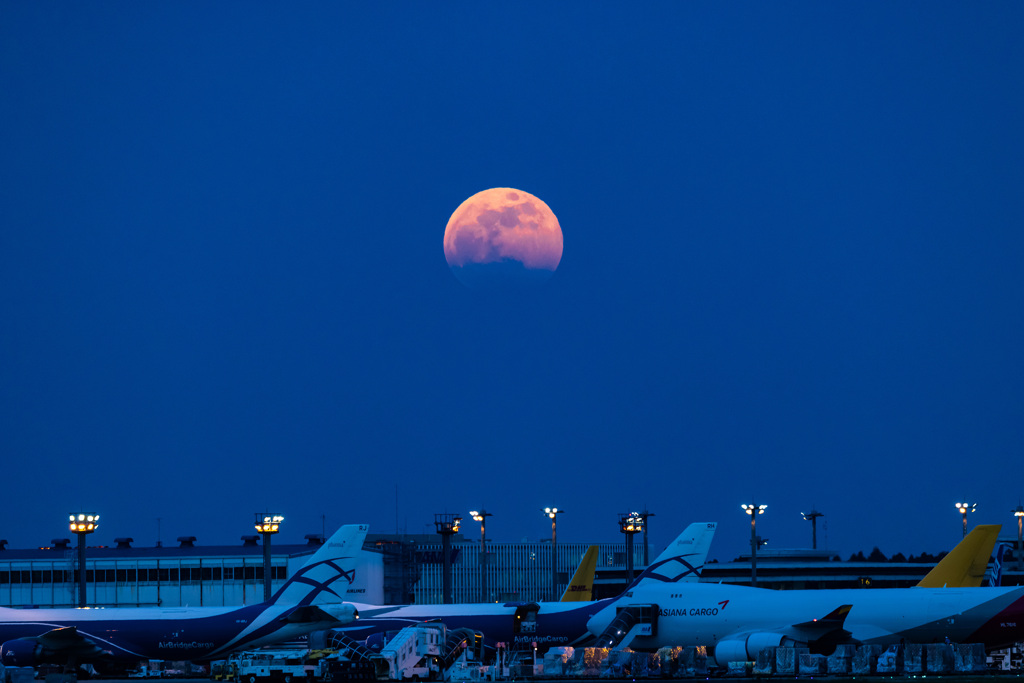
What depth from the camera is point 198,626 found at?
201 feet

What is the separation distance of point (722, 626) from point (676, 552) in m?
14.1

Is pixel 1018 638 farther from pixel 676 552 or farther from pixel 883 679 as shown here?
pixel 676 552

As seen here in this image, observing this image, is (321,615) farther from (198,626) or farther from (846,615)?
(846,615)

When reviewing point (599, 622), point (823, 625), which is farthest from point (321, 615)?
point (823, 625)

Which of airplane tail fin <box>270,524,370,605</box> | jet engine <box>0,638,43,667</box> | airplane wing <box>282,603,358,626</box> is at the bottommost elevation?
jet engine <box>0,638,43,667</box>

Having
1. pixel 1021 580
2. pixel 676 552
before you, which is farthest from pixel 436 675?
pixel 1021 580

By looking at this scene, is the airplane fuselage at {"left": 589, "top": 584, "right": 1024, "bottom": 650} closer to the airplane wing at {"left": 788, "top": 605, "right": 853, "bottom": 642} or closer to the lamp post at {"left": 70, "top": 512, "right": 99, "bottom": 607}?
the airplane wing at {"left": 788, "top": 605, "right": 853, "bottom": 642}

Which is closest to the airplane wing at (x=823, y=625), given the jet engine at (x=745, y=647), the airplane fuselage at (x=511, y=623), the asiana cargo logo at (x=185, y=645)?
the jet engine at (x=745, y=647)

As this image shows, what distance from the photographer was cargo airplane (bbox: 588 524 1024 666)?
55625mm

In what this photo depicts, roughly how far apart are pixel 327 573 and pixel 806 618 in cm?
2471

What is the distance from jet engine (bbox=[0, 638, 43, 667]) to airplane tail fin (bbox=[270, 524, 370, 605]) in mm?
12237

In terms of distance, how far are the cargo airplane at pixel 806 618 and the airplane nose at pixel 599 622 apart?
183mm

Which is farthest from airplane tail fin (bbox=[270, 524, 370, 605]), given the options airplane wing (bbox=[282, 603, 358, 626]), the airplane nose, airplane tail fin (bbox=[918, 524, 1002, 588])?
airplane tail fin (bbox=[918, 524, 1002, 588])

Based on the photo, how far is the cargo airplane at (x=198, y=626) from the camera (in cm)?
6009
